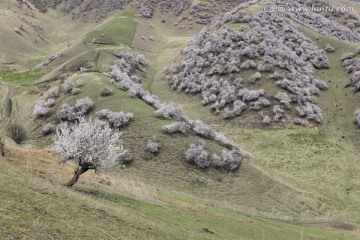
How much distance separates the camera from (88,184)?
34.8 meters

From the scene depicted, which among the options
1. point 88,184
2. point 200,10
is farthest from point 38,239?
point 200,10

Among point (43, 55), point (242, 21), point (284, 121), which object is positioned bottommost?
point (43, 55)

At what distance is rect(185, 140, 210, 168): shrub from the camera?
5362 centimetres

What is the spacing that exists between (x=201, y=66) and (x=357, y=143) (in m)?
44.6

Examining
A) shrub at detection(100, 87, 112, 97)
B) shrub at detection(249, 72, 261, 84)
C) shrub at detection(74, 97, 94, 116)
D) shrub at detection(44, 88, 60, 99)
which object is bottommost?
A: shrub at detection(44, 88, 60, 99)

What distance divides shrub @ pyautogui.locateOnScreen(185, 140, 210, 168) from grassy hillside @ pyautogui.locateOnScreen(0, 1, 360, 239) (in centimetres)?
111

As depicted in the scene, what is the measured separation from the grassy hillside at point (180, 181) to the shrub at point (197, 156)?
111cm

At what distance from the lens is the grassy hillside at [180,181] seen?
64.0 ft

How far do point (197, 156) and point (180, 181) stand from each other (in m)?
5.14

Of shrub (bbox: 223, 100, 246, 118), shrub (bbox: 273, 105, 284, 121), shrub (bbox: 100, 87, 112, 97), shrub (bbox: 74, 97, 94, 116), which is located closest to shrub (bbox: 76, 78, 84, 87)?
shrub (bbox: 100, 87, 112, 97)

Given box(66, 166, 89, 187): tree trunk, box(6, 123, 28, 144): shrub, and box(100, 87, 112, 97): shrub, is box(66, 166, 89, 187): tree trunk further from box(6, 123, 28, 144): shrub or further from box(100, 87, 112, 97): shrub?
box(100, 87, 112, 97): shrub

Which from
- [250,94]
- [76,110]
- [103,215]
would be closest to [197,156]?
[76,110]

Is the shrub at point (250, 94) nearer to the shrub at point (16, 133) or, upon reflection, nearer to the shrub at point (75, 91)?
the shrub at point (75, 91)

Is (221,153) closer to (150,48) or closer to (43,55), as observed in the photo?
(150,48)
